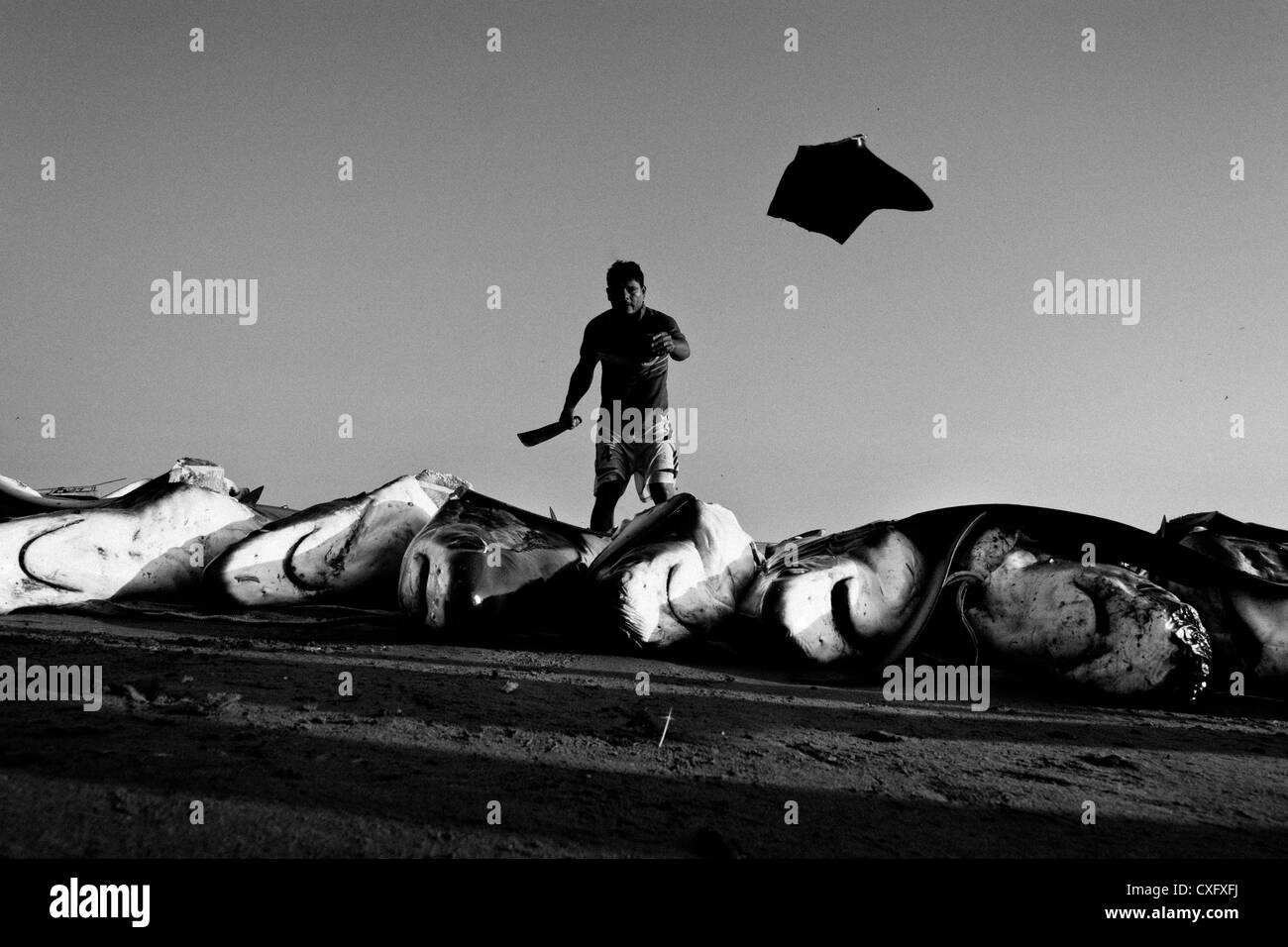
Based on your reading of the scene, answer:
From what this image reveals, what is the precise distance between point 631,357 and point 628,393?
27cm

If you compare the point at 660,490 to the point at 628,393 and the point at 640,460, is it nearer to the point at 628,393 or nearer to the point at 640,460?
the point at 640,460

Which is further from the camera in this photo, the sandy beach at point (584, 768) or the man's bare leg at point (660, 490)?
the man's bare leg at point (660, 490)

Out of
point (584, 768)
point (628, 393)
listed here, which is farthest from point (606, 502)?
point (584, 768)

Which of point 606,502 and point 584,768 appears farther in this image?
point 606,502

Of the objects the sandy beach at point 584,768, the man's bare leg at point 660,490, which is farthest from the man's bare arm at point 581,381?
the sandy beach at point 584,768

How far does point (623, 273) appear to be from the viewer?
6.66m

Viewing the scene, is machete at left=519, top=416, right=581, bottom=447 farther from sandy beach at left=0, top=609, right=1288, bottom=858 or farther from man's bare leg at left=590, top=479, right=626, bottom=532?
sandy beach at left=0, top=609, right=1288, bottom=858

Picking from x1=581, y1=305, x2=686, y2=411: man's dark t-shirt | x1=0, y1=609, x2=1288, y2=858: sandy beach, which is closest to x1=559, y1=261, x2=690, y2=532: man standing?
x1=581, y1=305, x2=686, y2=411: man's dark t-shirt

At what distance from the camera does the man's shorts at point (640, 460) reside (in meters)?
6.60

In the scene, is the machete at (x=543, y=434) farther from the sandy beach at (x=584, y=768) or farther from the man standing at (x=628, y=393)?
the sandy beach at (x=584, y=768)

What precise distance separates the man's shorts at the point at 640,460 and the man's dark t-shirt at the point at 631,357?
254 mm
